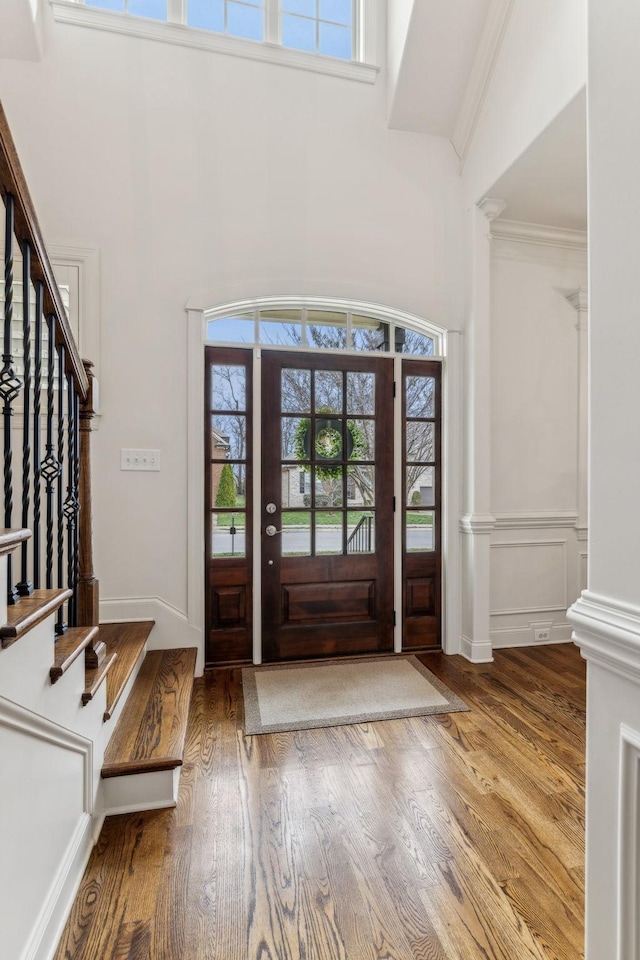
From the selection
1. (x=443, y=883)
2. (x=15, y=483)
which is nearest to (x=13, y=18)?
(x=15, y=483)

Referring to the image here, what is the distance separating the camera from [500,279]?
339cm

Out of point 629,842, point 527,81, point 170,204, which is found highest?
point 527,81

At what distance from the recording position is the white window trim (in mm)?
2760

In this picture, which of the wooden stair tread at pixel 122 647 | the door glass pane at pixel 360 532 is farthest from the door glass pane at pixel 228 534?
the door glass pane at pixel 360 532

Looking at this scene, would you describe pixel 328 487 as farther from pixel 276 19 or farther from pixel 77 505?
pixel 276 19

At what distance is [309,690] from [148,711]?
93 centimetres

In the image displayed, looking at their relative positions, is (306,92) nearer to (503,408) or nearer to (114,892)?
(503,408)

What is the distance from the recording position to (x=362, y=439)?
3.24 m

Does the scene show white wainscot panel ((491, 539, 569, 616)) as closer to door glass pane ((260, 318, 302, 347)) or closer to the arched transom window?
the arched transom window

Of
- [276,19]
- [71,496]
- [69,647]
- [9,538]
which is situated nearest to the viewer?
[9,538]

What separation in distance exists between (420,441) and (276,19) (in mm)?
2848

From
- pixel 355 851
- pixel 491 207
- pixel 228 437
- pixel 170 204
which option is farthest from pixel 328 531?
pixel 491 207

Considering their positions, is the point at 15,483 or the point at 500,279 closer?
the point at 15,483

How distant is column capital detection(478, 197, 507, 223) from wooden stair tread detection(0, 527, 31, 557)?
3.28m
